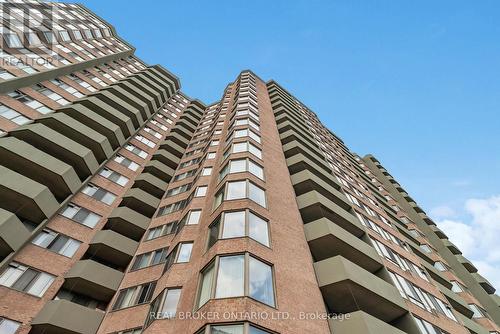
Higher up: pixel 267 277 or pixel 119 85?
pixel 119 85

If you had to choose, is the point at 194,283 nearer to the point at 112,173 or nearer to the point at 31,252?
the point at 31,252

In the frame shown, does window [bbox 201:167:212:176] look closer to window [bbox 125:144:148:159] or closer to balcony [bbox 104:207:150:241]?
balcony [bbox 104:207:150:241]

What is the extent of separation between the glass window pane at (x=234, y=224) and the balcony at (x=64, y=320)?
939 cm

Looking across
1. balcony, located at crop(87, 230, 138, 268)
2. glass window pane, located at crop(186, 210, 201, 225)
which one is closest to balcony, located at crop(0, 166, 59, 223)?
balcony, located at crop(87, 230, 138, 268)

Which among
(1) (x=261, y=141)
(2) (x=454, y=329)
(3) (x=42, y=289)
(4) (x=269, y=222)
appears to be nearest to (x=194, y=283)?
(4) (x=269, y=222)

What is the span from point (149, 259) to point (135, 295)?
2944 mm

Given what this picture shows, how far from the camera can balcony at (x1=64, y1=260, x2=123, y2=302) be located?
17.0 m

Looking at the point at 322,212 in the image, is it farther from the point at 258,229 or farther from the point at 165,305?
the point at 165,305

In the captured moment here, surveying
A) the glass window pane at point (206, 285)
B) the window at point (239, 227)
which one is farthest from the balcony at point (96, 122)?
the glass window pane at point (206, 285)

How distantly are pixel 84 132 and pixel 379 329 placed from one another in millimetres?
26074

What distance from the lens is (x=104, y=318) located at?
16.1 meters

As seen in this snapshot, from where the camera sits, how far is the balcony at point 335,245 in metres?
17.2

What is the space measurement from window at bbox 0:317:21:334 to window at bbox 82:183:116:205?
10.8 meters

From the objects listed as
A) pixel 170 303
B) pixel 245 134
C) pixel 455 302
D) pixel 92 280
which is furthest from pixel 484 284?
pixel 92 280
